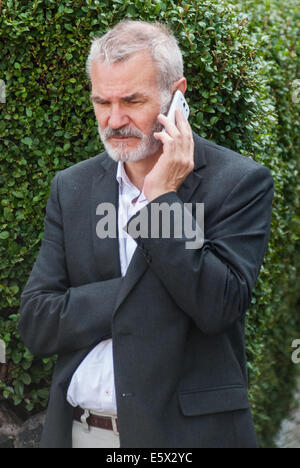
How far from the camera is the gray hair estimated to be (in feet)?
7.64

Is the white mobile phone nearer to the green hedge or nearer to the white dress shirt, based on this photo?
the white dress shirt

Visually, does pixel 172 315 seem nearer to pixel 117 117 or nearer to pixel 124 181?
pixel 124 181

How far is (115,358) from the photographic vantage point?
2.26 metres

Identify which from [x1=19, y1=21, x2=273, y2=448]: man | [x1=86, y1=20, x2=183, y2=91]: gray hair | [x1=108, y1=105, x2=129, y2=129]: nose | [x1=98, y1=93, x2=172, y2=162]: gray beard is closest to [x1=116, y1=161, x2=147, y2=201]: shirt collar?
[x1=19, y1=21, x2=273, y2=448]: man

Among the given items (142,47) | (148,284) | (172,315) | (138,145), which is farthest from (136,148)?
(172,315)

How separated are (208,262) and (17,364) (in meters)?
1.82

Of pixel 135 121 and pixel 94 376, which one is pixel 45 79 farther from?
pixel 94 376

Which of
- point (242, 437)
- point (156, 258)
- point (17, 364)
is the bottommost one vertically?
point (17, 364)

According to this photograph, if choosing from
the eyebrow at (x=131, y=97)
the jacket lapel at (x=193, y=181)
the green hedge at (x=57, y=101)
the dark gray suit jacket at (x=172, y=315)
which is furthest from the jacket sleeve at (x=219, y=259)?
the green hedge at (x=57, y=101)

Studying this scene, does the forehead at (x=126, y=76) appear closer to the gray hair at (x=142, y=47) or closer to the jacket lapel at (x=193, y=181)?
the gray hair at (x=142, y=47)

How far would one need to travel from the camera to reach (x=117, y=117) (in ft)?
7.65

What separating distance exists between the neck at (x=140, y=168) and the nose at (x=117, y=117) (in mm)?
228

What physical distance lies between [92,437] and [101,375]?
0.27 metres

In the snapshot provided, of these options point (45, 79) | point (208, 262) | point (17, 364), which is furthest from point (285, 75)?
point (208, 262)
